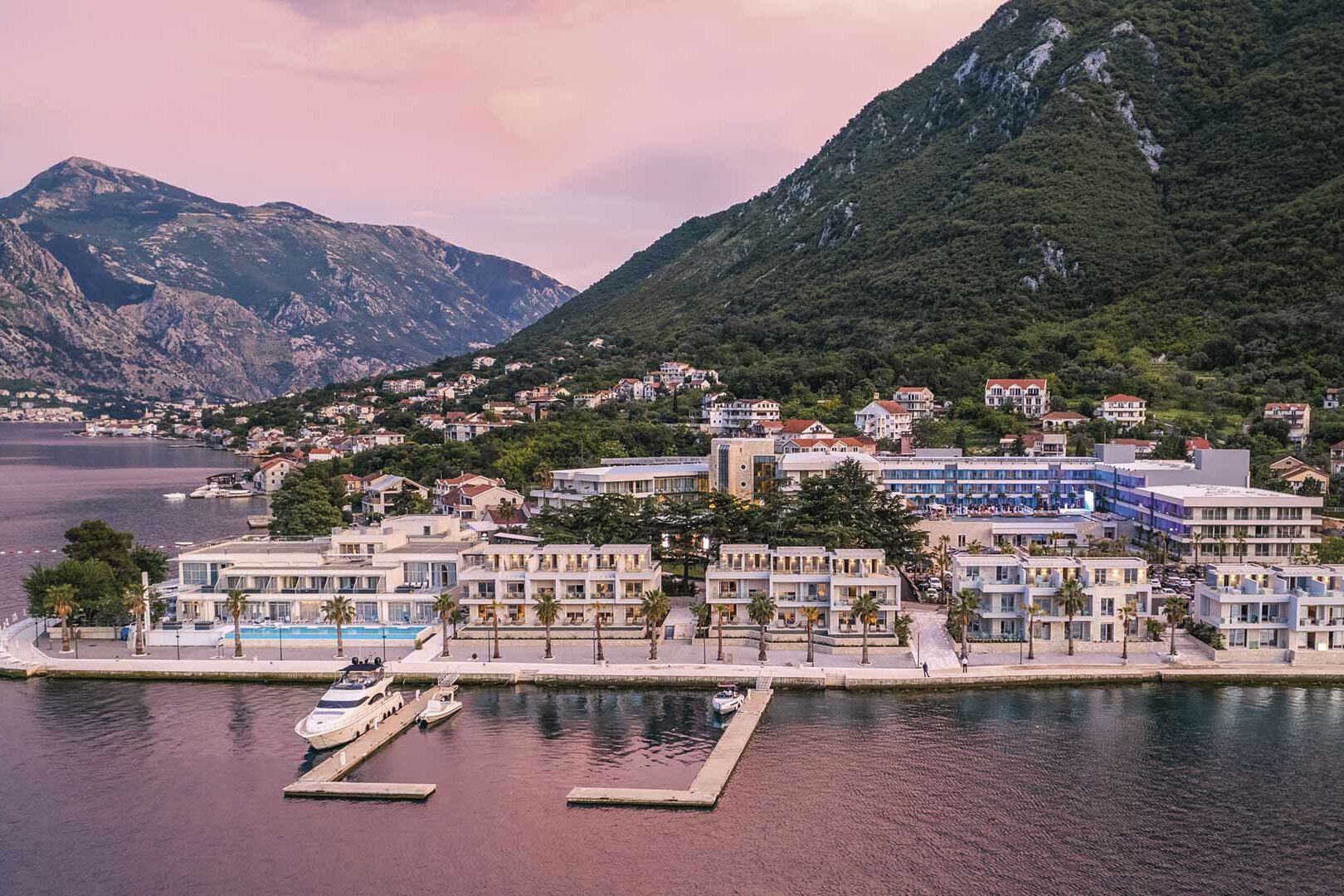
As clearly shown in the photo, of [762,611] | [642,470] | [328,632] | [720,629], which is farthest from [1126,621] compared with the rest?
[642,470]

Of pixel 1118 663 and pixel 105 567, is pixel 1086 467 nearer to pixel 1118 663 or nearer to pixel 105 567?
pixel 1118 663

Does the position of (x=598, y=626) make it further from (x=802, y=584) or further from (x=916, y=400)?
(x=916, y=400)

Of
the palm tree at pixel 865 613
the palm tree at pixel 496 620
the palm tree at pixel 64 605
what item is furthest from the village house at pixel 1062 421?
the palm tree at pixel 64 605

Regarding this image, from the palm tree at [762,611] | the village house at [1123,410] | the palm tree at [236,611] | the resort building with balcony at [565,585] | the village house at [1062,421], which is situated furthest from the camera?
the village house at [1123,410]

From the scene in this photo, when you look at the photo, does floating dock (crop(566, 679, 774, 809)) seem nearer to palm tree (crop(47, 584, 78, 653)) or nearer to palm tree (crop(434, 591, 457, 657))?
palm tree (crop(434, 591, 457, 657))

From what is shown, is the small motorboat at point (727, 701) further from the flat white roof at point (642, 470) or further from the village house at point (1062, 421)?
the village house at point (1062, 421)

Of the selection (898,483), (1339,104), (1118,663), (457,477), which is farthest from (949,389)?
(1339,104)
